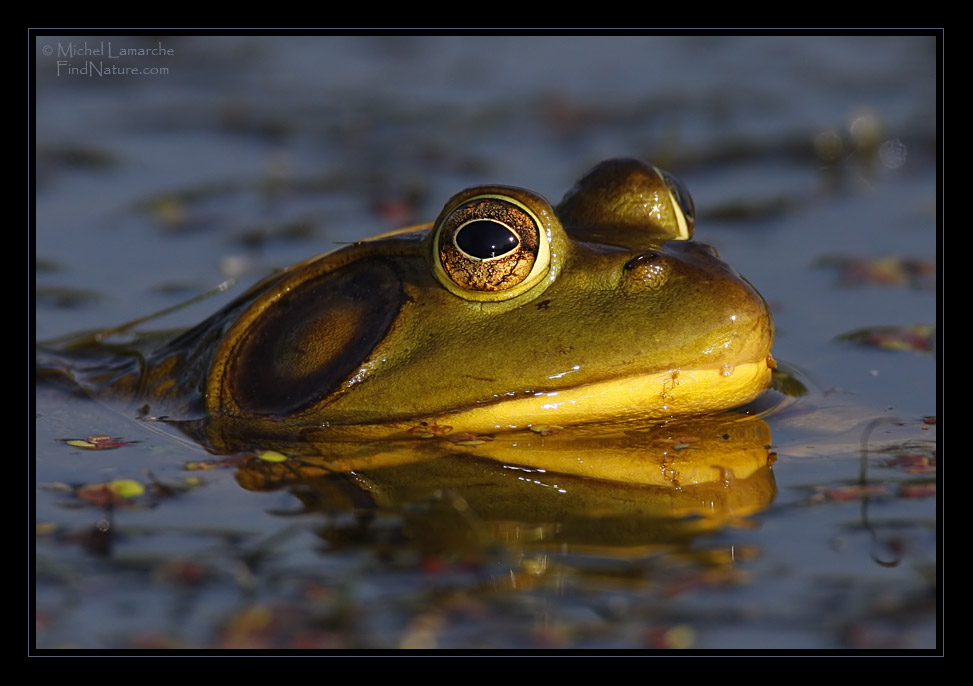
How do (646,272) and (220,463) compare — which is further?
(220,463)

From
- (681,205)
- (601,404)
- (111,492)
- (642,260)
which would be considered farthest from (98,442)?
(681,205)

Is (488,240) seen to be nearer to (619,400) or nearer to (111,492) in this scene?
(619,400)

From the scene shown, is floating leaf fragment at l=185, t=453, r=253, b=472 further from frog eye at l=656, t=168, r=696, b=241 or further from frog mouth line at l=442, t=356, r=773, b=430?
frog eye at l=656, t=168, r=696, b=241

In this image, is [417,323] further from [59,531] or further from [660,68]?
[660,68]

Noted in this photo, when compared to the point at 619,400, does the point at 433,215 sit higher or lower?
higher

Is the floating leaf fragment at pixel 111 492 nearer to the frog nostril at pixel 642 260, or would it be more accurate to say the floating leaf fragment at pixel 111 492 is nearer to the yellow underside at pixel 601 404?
the yellow underside at pixel 601 404

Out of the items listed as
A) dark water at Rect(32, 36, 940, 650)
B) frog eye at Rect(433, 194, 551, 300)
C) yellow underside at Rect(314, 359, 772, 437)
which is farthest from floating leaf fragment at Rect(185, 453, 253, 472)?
frog eye at Rect(433, 194, 551, 300)
